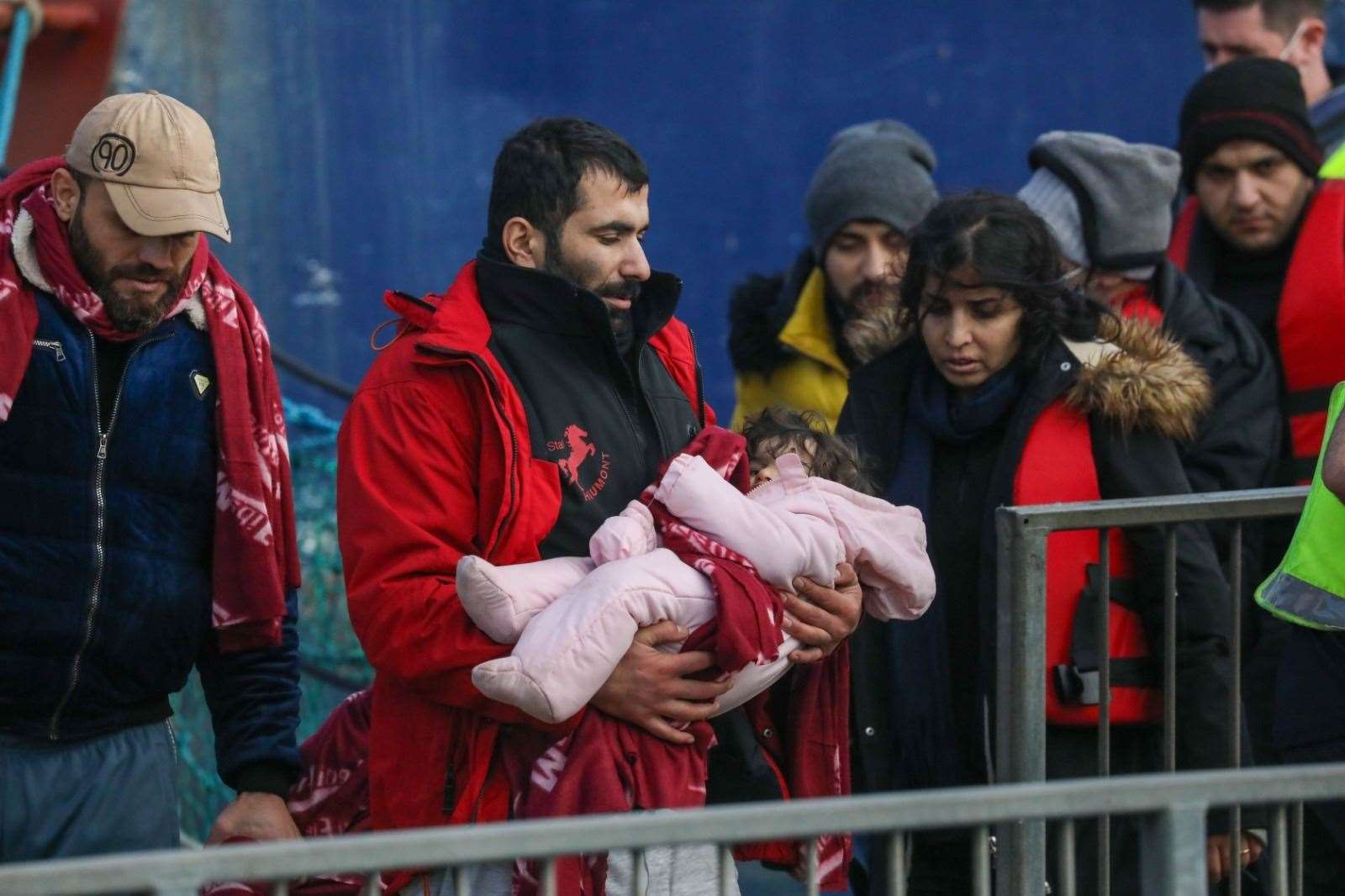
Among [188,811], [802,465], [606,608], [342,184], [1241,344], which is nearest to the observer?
[606,608]

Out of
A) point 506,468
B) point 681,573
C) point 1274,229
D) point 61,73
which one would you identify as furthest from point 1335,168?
point 61,73

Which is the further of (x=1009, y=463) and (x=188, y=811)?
(x=188, y=811)

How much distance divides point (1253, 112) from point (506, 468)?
2.62 metres

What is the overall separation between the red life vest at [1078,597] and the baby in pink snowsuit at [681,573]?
446 mm

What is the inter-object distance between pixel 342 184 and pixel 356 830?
3369 millimetres

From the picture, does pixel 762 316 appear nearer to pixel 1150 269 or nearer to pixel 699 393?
pixel 1150 269

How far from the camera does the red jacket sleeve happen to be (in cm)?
297

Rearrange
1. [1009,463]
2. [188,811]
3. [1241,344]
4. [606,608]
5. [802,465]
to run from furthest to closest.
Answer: [188,811], [1241,344], [1009,463], [802,465], [606,608]

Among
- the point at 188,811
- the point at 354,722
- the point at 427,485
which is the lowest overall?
the point at 188,811

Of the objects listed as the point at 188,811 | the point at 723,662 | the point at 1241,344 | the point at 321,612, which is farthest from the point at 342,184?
the point at 723,662

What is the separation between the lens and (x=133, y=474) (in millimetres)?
3230

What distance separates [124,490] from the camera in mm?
3221

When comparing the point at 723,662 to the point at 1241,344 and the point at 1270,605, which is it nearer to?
the point at 1270,605

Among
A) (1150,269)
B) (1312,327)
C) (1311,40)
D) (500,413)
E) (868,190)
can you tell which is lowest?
(500,413)
